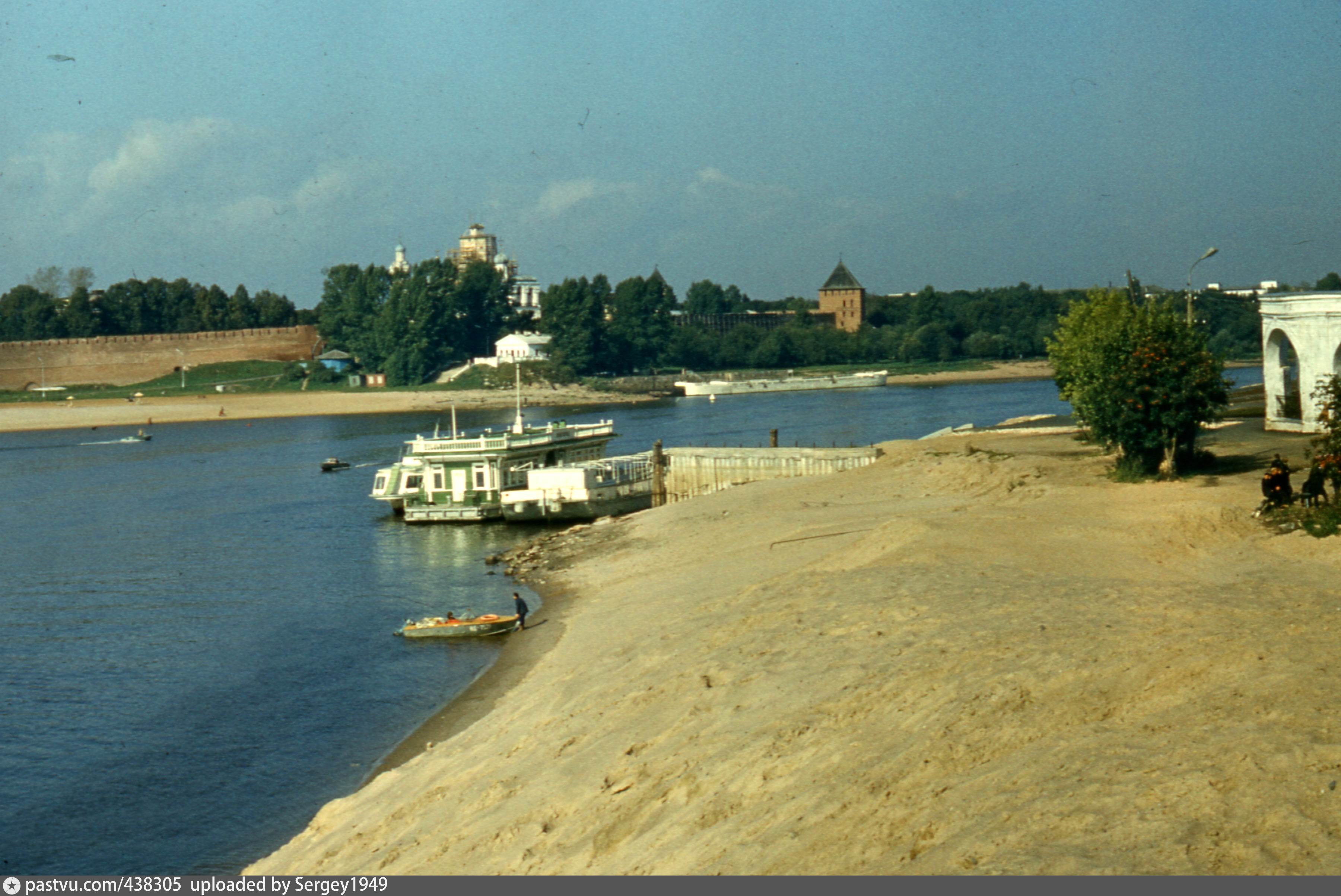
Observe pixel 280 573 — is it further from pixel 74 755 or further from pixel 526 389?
pixel 526 389

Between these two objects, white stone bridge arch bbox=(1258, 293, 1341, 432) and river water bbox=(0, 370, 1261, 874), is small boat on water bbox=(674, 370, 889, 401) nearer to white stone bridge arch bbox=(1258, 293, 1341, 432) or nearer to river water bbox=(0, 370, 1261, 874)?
river water bbox=(0, 370, 1261, 874)

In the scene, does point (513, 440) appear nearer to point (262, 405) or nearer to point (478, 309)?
point (262, 405)

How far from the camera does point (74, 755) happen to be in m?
17.6

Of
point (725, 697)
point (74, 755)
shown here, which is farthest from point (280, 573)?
point (725, 697)

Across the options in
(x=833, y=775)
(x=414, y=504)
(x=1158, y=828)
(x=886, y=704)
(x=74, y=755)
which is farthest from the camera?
(x=414, y=504)

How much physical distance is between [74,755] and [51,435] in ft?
298

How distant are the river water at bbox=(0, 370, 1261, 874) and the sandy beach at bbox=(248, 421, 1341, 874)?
4.93ft

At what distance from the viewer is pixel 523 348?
14212 cm

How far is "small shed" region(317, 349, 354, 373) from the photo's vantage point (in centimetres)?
14250

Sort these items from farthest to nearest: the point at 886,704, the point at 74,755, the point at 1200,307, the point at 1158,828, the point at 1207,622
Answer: the point at 1200,307, the point at 74,755, the point at 1207,622, the point at 886,704, the point at 1158,828

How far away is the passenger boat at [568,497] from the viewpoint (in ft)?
128

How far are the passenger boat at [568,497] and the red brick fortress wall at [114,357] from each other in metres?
112

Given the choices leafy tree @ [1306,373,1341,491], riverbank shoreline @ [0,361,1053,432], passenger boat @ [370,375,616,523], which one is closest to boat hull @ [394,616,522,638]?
leafy tree @ [1306,373,1341,491]

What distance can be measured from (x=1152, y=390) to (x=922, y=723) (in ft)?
60.2
